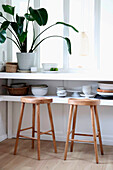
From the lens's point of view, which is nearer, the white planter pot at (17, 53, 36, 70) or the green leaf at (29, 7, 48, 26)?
the green leaf at (29, 7, 48, 26)

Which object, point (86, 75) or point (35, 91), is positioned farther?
point (35, 91)

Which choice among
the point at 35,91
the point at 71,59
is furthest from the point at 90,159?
the point at 71,59

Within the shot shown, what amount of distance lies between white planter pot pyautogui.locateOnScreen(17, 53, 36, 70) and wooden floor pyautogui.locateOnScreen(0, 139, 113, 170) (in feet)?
3.69

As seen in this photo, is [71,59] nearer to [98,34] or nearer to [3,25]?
[98,34]

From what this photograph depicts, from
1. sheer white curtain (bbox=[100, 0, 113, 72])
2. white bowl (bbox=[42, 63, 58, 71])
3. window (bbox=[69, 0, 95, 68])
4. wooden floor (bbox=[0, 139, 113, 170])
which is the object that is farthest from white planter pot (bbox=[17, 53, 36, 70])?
wooden floor (bbox=[0, 139, 113, 170])

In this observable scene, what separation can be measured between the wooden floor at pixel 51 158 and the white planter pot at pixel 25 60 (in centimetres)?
Result: 113

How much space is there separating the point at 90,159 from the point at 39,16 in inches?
75.6

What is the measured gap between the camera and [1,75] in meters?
3.89

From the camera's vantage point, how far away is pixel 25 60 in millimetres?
4059

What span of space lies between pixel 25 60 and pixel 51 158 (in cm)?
146

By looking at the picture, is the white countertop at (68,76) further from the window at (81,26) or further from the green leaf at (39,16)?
the green leaf at (39,16)

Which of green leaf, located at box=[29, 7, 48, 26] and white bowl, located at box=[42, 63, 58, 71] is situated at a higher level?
green leaf, located at box=[29, 7, 48, 26]

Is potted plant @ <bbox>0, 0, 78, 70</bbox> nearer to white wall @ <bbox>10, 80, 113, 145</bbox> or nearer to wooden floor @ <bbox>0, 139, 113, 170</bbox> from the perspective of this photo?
white wall @ <bbox>10, 80, 113, 145</bbox>

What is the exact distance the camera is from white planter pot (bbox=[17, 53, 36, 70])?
4051mm
